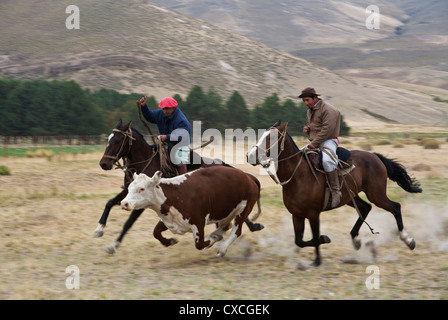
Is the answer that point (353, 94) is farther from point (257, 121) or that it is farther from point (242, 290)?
point (242, 290)

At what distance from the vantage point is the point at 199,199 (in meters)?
8.73

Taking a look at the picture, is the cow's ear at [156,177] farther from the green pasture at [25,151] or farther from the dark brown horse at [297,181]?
the green pasture at [25,151]

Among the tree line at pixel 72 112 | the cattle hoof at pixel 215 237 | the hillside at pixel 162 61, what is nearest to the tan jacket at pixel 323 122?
the cattle hoof at pixel 215 237

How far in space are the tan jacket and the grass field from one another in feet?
6.76

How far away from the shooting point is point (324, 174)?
366 inches

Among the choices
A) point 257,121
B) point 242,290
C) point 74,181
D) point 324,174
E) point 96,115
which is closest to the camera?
point 242,290

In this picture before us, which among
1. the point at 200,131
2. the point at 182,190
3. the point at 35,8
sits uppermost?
the point at 35,8

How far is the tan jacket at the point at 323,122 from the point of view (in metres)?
9.27

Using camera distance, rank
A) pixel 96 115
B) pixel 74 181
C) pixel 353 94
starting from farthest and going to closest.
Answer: pixel 353 94 → pixel 96 115 → pixel 74 181

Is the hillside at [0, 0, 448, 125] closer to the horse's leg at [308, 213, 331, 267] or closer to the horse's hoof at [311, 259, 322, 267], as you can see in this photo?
the horse's leg at [308, 213, 331, 267]

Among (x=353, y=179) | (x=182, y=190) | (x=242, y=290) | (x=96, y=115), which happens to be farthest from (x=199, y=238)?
(x=96, y=115)

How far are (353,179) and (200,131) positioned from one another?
1996 inches

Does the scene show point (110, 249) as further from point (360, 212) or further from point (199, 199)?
point (360, 212)

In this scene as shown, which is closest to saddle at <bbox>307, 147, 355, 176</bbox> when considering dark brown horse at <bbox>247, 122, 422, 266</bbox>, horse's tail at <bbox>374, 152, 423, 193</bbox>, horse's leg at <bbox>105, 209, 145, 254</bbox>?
dark brown horse at <bbox>247, 122, 422, 266</bbox>
